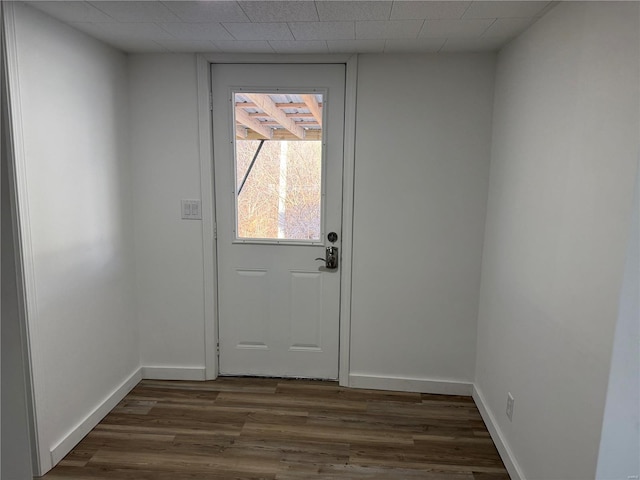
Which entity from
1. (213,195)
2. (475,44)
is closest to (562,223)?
(475,44)

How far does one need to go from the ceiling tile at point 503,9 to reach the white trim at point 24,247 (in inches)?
77.2

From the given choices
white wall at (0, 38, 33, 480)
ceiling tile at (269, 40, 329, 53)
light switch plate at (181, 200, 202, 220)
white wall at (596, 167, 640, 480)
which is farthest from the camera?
light switch plate at (181, 200, 202, 220)

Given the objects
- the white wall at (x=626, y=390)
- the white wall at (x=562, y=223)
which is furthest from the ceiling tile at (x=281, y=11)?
the white wall at (x=626, y=390)

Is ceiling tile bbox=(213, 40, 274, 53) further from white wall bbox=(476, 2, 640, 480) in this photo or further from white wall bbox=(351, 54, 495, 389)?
white wall bbox=(476, 2, 640, 480)

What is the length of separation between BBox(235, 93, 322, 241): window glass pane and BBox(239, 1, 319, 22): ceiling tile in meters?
0.78

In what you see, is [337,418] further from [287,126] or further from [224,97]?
[224,97]

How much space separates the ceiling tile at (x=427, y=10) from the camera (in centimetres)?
187

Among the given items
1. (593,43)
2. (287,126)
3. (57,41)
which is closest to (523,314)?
(593,43)

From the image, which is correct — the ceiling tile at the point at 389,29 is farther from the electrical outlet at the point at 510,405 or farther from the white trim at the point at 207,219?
the electrical outlet at the point at 510,405

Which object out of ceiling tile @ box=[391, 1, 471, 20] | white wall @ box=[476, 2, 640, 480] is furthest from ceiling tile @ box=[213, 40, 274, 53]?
white wall @ box=[476, 2, 640, 480]

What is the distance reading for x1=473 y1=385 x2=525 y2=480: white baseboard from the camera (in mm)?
2122

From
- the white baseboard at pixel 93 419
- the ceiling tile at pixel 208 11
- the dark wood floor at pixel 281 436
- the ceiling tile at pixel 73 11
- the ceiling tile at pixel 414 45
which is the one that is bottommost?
the dark wood floor at pixel 281 436

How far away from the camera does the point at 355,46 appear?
2.55 metres

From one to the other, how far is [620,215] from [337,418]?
1.96 m
